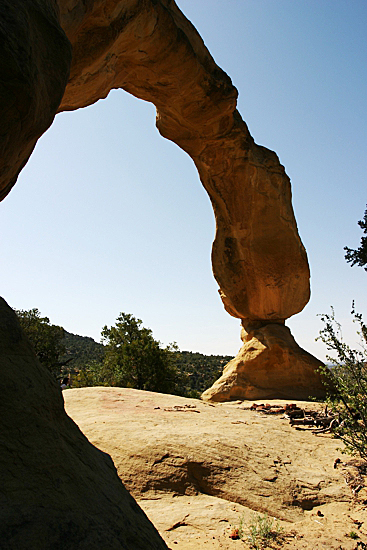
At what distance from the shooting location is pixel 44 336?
18141 mm

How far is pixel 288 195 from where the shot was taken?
33.3ft

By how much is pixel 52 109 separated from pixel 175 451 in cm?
334

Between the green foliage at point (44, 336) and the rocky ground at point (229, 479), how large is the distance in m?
12.8

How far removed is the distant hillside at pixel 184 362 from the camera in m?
26.2

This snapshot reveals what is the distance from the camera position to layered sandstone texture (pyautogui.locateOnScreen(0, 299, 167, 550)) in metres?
1.37

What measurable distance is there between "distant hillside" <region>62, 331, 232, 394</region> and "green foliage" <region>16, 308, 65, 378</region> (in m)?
4.94

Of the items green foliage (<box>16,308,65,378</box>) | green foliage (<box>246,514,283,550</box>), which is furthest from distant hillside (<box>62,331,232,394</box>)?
green foliage (<box>246,514,283,550</box>)

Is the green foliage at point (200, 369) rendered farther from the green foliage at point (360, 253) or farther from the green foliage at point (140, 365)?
the green foliage at point (360, 253)

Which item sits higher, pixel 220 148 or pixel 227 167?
pixel 220 148

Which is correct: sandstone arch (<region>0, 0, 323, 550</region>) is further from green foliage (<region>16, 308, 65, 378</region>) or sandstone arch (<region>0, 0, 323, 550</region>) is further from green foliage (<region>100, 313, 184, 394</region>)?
green foliage (<region>16, 308, 65, 378</region>)

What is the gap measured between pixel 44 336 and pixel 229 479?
1615cm

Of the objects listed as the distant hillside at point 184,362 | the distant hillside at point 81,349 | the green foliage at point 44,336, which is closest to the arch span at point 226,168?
the green foliage at point 44,336

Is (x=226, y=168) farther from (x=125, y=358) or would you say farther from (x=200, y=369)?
(x=200, y=369)

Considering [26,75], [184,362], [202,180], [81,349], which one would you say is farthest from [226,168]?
[81,349]
